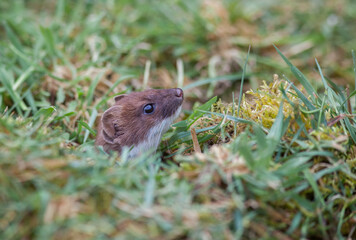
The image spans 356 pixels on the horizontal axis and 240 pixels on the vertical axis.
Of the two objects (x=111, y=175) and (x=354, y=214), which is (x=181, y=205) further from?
(x=354, y=214)

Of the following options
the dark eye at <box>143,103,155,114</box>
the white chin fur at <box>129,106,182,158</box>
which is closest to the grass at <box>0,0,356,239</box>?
the white chin fur at <box>129,106,182,158</box>

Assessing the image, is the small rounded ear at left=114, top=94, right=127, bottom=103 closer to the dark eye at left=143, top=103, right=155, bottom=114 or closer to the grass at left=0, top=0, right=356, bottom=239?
the grass at left=0, top=0, right=356, bottom=239

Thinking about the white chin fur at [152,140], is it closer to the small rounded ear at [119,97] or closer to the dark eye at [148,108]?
the dark eye at [148,108]

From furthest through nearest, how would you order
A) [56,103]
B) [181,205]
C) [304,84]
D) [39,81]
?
1. [39,81]
2. [56,103]
3. [304,84]
4. [181,205]

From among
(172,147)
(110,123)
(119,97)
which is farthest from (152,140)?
(119,97)

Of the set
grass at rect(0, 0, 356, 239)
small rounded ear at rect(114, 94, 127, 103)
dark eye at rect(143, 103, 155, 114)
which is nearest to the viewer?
grass at rect(0, 0, 356, 239)

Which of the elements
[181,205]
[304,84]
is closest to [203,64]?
[304,84]
